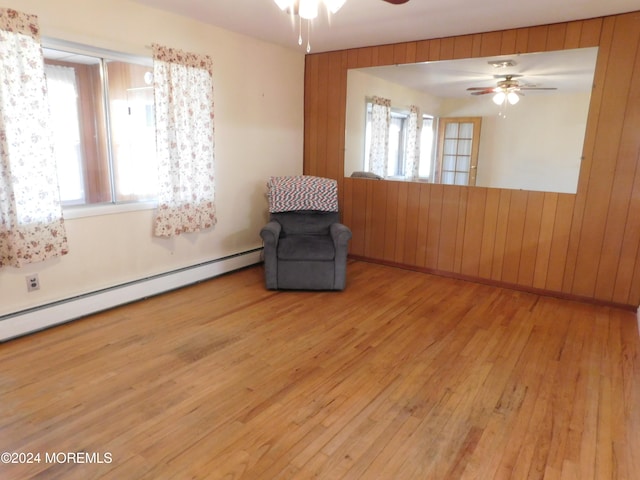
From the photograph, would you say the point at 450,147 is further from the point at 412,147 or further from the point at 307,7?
the point at 307,7

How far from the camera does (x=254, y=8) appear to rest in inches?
130

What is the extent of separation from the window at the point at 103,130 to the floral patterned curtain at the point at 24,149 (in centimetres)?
51

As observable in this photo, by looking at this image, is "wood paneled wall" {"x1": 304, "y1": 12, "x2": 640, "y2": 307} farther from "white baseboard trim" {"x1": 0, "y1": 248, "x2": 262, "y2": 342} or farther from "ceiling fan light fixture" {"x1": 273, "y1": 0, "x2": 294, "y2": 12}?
"ceiling fan light fixture" {"x1": 273, "y1": 0, "x2": 294, "y2": 12}

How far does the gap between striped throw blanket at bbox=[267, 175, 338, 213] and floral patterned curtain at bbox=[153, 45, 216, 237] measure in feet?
2.08

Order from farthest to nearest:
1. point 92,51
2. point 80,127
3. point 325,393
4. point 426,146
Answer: point 426,146, point 80,127, point 92,51, point 325,393

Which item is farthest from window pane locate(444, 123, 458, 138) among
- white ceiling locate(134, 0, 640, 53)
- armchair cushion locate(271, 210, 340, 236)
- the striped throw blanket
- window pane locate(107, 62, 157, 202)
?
window pane locate(107, 62, 157, 202)

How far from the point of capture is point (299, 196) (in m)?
4.25

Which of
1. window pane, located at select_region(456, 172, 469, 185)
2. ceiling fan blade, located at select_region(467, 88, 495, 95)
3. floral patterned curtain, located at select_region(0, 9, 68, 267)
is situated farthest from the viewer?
window pane, located at select_region(456, 172, 469, 185)

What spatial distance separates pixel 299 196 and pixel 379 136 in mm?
1214

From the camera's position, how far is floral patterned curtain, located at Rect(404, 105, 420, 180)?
4.37m

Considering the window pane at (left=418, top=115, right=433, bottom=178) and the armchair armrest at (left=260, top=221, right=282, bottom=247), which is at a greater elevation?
the window pane at (left=418, top=115, right=433, bottom=178)

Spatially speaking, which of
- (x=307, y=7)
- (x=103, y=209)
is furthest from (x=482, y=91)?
(x=103, y=209)

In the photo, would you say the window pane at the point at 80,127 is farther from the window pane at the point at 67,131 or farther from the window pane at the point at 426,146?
the window pane at the point at 426,146

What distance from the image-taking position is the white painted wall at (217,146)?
9.59 ft
